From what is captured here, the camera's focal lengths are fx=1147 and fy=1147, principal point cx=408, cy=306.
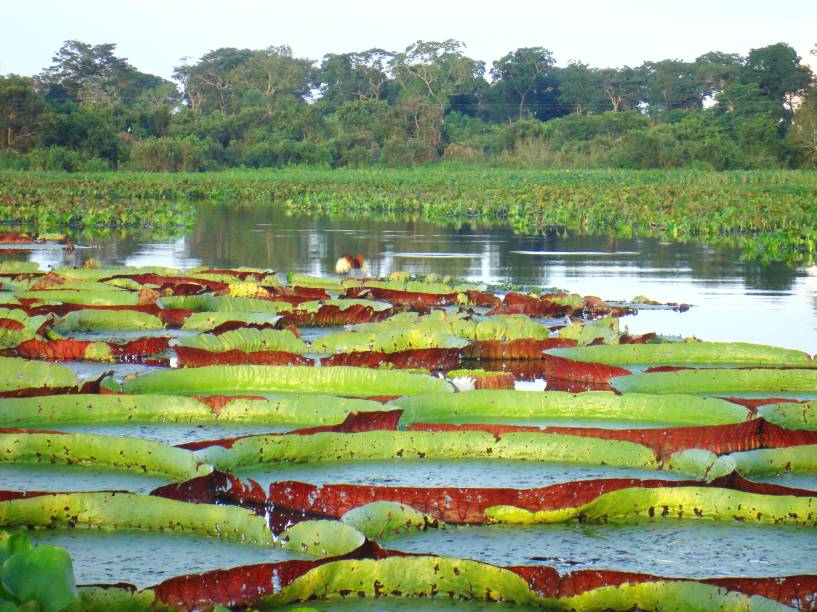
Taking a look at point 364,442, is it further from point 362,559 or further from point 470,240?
point 470,240

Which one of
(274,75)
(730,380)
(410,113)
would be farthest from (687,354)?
(274,75)

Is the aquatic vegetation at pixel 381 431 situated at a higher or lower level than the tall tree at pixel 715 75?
lower

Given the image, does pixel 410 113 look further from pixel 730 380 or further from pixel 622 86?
pixel 730 380

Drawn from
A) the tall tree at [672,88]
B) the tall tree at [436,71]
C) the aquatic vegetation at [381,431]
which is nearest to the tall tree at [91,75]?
the tall tree at [436,71]

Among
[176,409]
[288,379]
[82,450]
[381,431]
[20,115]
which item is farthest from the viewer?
[20,115]

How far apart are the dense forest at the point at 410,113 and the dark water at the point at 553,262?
71.9ft

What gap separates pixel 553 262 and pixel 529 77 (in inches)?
2159

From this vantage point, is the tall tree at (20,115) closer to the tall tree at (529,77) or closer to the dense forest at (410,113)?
the dense forest at (410,113)

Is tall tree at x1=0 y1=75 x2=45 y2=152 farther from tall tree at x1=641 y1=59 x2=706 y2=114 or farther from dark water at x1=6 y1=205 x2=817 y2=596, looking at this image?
tall tree at x1=641 y1=59 x2=706 y2=114

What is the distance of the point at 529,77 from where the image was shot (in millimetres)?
63625

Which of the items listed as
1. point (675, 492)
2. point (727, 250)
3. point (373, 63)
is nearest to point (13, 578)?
point (675, 492)

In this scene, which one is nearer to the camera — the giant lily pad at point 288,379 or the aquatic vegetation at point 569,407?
the aquatic vegetation at point 569,407

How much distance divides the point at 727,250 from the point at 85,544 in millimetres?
10738

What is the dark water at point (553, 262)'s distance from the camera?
22.0 ft
